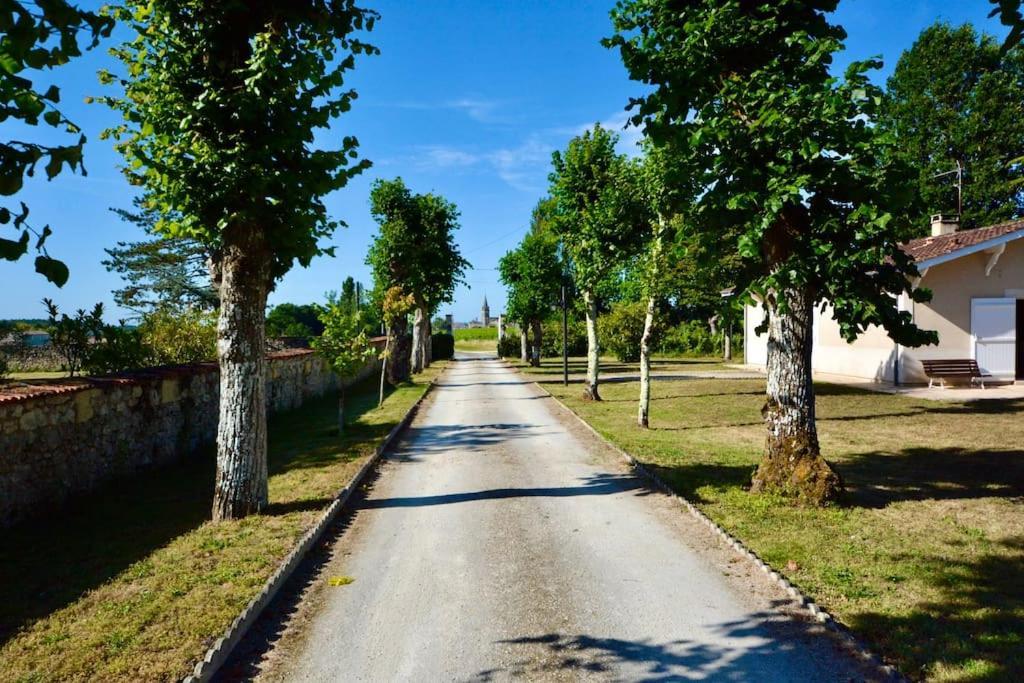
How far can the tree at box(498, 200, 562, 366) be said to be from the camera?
35.1 m

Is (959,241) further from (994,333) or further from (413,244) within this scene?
(413,244)

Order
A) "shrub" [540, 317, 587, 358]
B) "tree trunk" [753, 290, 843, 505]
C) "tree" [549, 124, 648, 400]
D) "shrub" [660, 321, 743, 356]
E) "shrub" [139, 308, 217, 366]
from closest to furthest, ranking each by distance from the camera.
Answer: "tree trunk" [753, 290, 843, 505] → "shrub" [139, 308, 217, 366] → "tree" [549, 124, 648, 400] → "shrub" [660, 321, 743, 356] → "shrub" [540, 317, 587, 358]

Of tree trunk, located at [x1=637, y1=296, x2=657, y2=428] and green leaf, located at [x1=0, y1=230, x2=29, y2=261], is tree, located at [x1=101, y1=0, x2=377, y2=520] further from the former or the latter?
tree trunk, located at [x1=637, y1=296, x2=657, y2=428]

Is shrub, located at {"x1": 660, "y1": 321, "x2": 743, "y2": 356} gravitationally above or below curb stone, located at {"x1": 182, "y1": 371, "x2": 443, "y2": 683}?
above

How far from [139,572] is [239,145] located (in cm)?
412

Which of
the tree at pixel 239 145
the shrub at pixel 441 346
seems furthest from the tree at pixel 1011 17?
the shrub at pixel 441 346

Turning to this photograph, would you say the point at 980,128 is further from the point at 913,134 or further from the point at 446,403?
the point at 446,403

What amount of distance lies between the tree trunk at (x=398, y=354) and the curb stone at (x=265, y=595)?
18.3m

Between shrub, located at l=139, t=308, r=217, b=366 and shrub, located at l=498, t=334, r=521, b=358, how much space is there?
36.1 metres

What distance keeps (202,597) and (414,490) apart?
12.8 feet

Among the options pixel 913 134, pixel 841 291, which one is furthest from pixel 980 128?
pixel 841 291

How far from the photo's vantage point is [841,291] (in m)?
7.07

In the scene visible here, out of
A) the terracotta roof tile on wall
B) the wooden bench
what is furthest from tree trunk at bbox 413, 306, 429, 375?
the wooden bench

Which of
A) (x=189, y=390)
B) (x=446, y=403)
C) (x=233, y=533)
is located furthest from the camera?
(x=446, y=403)
